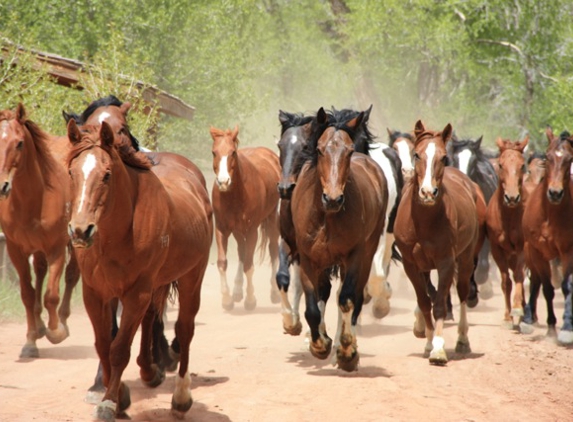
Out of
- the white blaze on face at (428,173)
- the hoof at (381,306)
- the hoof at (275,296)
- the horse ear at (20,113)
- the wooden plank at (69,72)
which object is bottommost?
the hoof at (275,296)

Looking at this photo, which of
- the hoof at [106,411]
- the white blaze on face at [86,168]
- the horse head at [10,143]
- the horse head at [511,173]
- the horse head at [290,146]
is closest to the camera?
the white blaze on face at [86,168]

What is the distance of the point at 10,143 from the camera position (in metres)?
9.84

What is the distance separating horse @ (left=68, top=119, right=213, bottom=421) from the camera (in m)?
6.40

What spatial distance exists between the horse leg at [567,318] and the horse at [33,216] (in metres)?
5.92

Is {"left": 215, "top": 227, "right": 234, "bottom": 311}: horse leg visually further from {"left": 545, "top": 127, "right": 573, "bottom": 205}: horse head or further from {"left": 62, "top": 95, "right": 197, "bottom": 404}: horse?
{"left": 62, "top": 95, "right": 197, "bottom": 404}: horse

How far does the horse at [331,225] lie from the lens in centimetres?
916

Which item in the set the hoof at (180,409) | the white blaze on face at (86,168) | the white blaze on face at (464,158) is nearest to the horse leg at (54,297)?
the hoof at (180,409)

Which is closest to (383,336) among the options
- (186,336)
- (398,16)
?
(186,336)

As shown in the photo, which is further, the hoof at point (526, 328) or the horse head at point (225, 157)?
the horse head at point (225, 157)

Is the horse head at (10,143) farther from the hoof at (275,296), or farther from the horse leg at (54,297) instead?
the hoof at (275,296)

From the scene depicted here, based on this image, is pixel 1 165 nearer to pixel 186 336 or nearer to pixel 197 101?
pixel 186 336

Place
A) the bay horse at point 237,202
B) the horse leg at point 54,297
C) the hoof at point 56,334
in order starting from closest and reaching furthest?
the horse leg at point 54,297 → the hoof at point 56,334 → the bay horse at point 237,202

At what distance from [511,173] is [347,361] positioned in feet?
16.7

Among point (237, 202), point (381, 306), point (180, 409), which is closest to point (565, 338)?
point (381, 306)
